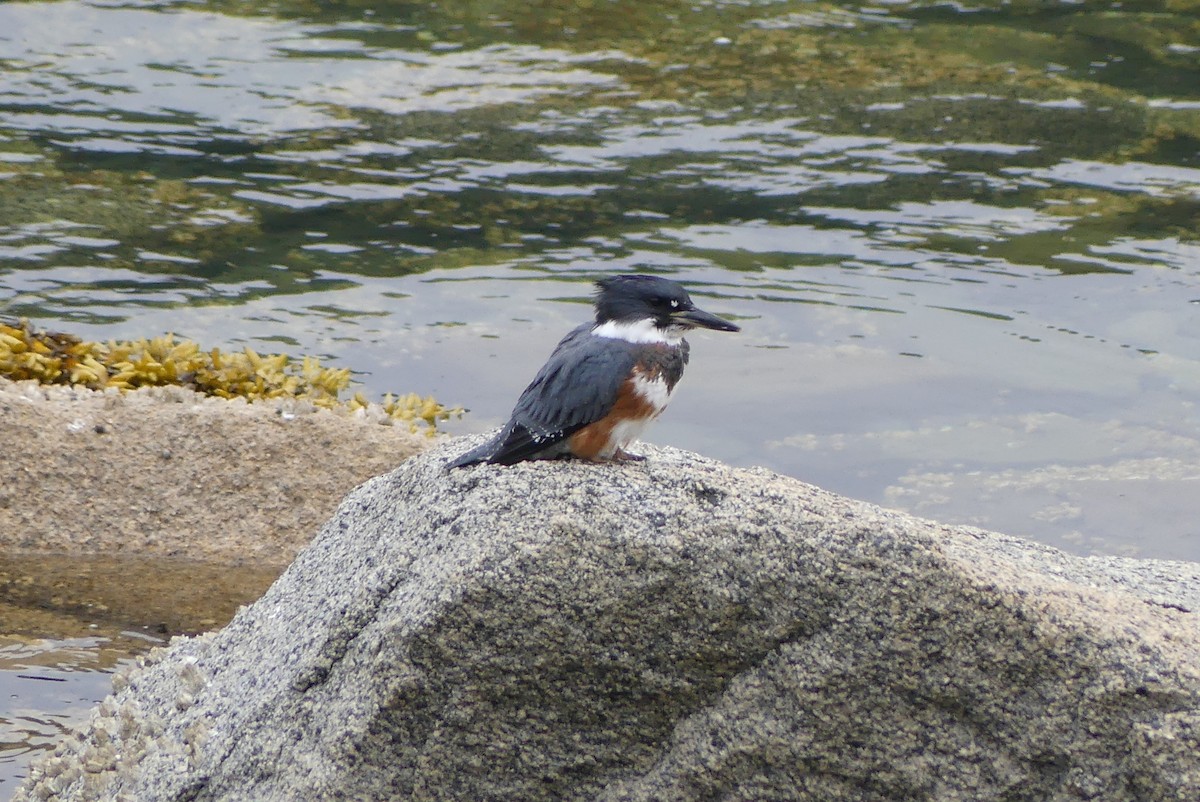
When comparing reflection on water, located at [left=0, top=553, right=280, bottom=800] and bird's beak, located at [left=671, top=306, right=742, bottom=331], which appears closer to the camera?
bird's beak, located at [left=671, top=306, right=742, bottom=331]

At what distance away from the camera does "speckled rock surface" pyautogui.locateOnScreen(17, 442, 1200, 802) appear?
168 inches

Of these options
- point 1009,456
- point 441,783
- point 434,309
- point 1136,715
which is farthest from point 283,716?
point 434,309

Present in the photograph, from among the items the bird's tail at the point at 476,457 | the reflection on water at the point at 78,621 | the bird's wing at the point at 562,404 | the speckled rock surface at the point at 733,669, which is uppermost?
the bird's wing at the point at 562,404

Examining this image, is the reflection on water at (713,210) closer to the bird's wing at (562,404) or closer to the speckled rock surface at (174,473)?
the speckled rock surface at (174,473)

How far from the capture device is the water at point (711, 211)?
1059cm

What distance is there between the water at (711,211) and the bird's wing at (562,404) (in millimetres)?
2919

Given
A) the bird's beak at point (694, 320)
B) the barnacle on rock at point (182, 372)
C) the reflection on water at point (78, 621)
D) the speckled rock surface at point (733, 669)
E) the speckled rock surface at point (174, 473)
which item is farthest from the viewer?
the barnacle on rock at point (182, 372)

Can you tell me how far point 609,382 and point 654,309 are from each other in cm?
41

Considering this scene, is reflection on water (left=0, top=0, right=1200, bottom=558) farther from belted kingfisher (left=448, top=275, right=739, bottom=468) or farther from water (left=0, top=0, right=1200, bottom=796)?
belted kingfisher (left=448, top=275, right=739, bottom=468)

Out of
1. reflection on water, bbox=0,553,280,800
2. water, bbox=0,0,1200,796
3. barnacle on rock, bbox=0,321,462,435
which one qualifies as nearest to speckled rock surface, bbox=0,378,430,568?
reflection on water, bbox=0,553,280,800

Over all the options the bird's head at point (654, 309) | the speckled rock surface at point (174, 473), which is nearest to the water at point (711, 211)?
the speckled rock surface at point (174, 473)

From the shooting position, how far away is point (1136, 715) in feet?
13.9

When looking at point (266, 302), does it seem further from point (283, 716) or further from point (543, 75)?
point (283, 716)

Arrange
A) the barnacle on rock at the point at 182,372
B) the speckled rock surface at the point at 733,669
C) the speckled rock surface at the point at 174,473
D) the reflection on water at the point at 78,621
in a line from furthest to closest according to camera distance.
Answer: the barnacle on rock at the point at 182,372
the speckled rock surface at the point at 174,473
the reflection on water at the point at 78,621
the speckled rock surface at the point at 733,669
